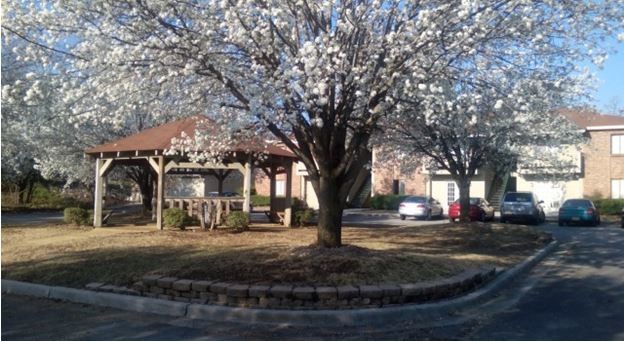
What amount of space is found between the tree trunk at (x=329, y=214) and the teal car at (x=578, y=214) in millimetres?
19936

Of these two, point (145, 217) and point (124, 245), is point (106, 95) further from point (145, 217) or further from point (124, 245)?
point (145, 217)

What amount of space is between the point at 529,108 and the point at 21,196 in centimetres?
3736

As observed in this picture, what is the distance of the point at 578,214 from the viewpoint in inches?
1071

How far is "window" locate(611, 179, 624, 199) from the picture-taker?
120 feet

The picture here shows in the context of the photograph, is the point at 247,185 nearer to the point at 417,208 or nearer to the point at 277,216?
the point at 277,216

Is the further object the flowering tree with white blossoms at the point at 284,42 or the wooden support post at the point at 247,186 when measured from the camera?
the wooden support post at the point at 247,186

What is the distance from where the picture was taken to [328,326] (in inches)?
297

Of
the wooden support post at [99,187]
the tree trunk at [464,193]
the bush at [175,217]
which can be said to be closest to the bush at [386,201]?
the tree trunk at [464,193]

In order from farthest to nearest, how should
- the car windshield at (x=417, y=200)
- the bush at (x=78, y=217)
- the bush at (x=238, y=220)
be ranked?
the car windshield at (x=417, y=200) → the bush at (x=78, y=217) → the bush at (x=238, y=220)

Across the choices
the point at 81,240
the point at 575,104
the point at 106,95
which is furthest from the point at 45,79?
the point at 575,104

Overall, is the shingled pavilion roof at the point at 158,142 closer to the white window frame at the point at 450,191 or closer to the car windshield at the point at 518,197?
the car windshield at the point at 518,197

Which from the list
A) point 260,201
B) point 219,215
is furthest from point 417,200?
point 260,201

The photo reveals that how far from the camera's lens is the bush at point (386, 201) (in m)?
40.9

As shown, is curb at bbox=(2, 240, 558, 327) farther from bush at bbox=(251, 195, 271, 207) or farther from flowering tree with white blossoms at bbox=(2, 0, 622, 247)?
bush at bbox=(251, 195, 271, 207)
